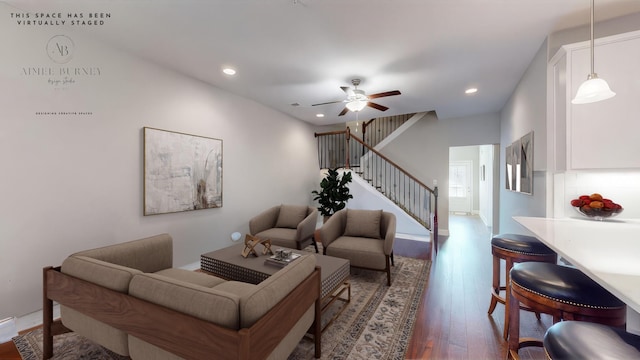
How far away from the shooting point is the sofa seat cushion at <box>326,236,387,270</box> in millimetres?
2865

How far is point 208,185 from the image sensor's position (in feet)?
11.5

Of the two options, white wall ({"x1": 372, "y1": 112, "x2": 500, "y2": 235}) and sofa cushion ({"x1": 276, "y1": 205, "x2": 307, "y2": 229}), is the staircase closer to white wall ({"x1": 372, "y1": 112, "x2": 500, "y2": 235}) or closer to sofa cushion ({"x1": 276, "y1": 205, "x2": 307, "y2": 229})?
white wall ({"x1": 372, "y1": 112, "x2": 500, "y2": 235})

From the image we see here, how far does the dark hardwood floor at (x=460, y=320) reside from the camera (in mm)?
1791

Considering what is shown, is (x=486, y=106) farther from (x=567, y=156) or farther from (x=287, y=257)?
(x=287, y=257)

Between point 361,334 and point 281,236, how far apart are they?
197 cm

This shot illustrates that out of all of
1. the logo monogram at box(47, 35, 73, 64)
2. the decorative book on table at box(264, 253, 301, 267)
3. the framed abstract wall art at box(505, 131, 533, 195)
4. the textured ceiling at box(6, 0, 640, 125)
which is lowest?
the decorative book on table at box(264, 253, 301, 267)

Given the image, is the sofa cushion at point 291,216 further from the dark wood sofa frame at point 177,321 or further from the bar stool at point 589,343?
the bar stool at point 589,343

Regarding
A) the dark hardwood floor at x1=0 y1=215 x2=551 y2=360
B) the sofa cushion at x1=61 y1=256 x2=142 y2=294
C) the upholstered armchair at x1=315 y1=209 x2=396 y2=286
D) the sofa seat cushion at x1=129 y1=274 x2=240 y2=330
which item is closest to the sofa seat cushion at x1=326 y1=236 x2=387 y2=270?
the upholstered armchair at x1=315 y1=209 x2=396 y2=286

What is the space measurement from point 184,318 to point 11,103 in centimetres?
252

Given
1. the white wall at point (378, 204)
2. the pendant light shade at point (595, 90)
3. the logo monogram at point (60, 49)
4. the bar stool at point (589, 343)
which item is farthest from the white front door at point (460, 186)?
the logo monogram at point (60, 49)

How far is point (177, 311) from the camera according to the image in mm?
1194

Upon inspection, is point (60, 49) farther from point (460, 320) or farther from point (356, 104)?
point (460, 320)

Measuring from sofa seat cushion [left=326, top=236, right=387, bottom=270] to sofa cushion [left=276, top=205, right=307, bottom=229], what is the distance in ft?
3.34

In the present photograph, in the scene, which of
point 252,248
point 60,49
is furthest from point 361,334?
point 60,49
